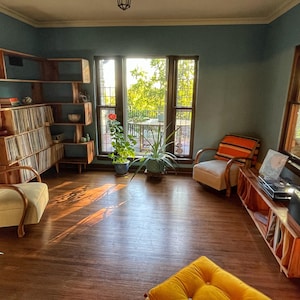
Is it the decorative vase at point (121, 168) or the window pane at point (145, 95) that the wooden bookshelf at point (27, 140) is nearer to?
the decorative vase at point (121, 168)

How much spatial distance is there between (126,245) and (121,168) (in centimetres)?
190

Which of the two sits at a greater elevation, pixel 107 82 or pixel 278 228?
pixel 107 82

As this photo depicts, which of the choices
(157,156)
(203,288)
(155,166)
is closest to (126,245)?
(203,288)

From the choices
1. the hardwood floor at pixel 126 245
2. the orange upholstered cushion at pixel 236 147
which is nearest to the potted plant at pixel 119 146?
the hardwood floor at pixel 126 245

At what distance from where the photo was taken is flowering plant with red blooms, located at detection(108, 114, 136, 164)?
3.99m

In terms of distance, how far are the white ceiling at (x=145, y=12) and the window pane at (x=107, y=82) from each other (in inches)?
24.0

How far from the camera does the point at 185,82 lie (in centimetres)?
391

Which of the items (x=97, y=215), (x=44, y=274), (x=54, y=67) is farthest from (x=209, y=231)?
(x=54, y=67)

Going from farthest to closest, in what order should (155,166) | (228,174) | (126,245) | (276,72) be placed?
(155,166)
(228,174)
(276,72)
(126,245)

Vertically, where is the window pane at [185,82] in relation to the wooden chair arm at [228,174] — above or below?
above

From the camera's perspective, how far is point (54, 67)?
3885 millimetres

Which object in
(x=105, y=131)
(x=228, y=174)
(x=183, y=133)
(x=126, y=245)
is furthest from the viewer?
(x=105, y=131)

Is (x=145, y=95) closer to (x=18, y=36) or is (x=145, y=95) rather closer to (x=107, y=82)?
(x=107, y=82)

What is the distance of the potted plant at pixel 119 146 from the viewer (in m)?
4.00
